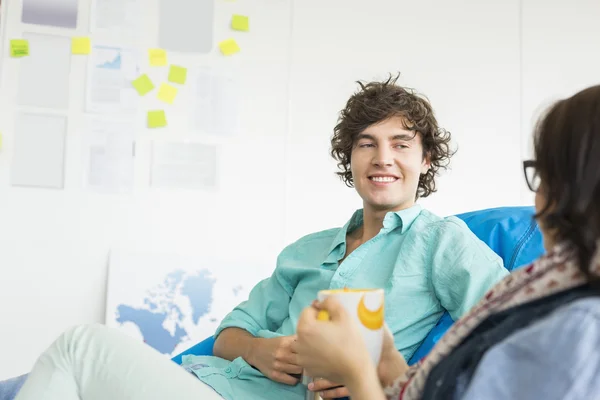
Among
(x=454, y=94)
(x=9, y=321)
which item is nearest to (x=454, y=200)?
(x=454, y=94)

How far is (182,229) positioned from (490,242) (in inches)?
A: 60.4

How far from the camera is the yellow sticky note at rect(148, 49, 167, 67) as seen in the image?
2.81 metres

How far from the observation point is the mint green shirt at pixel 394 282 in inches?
52.6

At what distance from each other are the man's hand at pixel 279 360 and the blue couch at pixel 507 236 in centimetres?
24

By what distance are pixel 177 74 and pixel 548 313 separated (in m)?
2.34

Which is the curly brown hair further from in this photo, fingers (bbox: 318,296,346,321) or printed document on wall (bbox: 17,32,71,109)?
printed document on wall (bbox: 17,32,71,109)

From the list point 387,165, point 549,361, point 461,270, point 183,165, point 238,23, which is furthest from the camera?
point 238,23

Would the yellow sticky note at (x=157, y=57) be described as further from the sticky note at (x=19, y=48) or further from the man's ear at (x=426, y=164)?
the man's ear at (x=426, y=164)

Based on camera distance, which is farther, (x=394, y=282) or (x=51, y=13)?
(x=51, y=13)

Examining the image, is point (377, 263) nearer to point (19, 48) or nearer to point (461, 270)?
point (461, 270)

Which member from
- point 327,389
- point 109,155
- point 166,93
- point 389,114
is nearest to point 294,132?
point 166,93

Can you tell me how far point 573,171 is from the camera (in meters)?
0.68

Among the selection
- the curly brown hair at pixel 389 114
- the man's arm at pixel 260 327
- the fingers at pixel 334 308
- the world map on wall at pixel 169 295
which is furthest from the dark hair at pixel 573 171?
the world map on wall at pixel 169 295

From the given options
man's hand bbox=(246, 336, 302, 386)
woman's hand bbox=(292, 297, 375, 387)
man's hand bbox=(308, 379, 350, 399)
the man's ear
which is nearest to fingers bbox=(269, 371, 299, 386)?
man's hand bbox=(246, 336, 302, 386)
